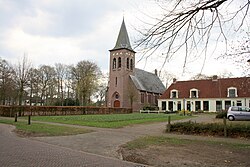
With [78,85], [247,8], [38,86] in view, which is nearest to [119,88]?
[78,85]

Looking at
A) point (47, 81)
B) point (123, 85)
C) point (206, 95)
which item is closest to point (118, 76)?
point (123, 85)

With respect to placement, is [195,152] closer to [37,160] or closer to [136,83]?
[37,160]

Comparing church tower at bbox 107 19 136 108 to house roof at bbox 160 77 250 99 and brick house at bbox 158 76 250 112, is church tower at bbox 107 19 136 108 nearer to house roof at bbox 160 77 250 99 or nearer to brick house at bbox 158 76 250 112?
brick house at bbox 158 76 250 112

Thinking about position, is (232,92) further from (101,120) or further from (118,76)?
(101,120)

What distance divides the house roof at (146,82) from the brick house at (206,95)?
636 centimetres

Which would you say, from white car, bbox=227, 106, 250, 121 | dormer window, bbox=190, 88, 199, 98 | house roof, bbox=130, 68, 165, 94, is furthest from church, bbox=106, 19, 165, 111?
white car, bbox=227, 106, 250, 121

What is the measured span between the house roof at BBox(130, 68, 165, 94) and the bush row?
37.9 metres

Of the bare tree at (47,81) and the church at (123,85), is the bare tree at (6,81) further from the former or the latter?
the church at (123,85)

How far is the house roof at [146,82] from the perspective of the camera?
54812 millimetres

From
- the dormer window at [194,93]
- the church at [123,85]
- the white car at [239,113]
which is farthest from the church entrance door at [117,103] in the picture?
the white car at [239,113]

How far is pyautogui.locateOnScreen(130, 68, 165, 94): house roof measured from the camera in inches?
2158

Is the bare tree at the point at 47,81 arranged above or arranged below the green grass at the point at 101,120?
above

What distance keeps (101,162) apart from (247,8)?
5.86 meters

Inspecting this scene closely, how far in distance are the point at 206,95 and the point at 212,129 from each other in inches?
1376
